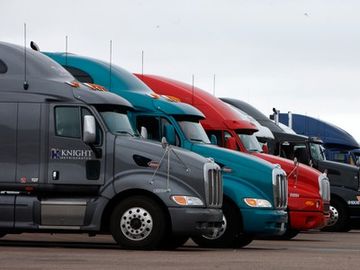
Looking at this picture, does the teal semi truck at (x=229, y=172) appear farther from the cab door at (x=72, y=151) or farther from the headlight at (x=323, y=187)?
the headlight at (x=323, y=187)

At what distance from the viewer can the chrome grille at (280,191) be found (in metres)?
21.0

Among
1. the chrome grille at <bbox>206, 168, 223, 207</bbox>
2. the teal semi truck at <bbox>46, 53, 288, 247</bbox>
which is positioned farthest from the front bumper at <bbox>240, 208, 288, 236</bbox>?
the chrome grille at <bbox>206, 168, 223, 207</bbox>

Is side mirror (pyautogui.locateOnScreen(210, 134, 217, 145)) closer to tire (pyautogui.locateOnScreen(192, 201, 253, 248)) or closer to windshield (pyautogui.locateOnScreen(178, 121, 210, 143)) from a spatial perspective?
windshield (pyautogui.locateOnScreen(178, 121, 210, 143))

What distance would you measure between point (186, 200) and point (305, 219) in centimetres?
585

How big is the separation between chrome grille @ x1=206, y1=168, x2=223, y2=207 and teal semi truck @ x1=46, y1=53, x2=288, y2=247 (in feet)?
2.41

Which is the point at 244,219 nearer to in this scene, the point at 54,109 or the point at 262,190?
the point at 262,190

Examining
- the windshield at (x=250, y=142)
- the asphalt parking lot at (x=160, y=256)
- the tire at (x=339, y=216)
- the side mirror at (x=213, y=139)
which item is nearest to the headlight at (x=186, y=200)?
the asphalt parking lot at (x=160, y=256)

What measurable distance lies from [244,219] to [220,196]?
102 centimetres

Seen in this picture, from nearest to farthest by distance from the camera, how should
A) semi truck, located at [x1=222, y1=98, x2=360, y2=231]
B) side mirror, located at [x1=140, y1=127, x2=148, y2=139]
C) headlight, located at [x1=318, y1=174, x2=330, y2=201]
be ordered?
side mirror, located at [x1=140, y1=127, x2=148, y2=139], headlight, located at [x1=318, y1=174, x2=330, y2=201], semi truck, located at [x1=222, y1=98, x2=360, y2=231]

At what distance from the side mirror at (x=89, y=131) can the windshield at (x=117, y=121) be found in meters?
0.43

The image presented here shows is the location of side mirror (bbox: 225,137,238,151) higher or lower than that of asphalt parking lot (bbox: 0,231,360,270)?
higher

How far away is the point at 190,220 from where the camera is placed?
1867cm

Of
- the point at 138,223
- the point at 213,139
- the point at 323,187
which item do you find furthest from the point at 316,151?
the point at 138,223

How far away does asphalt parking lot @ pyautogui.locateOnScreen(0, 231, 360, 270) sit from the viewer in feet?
48.7
